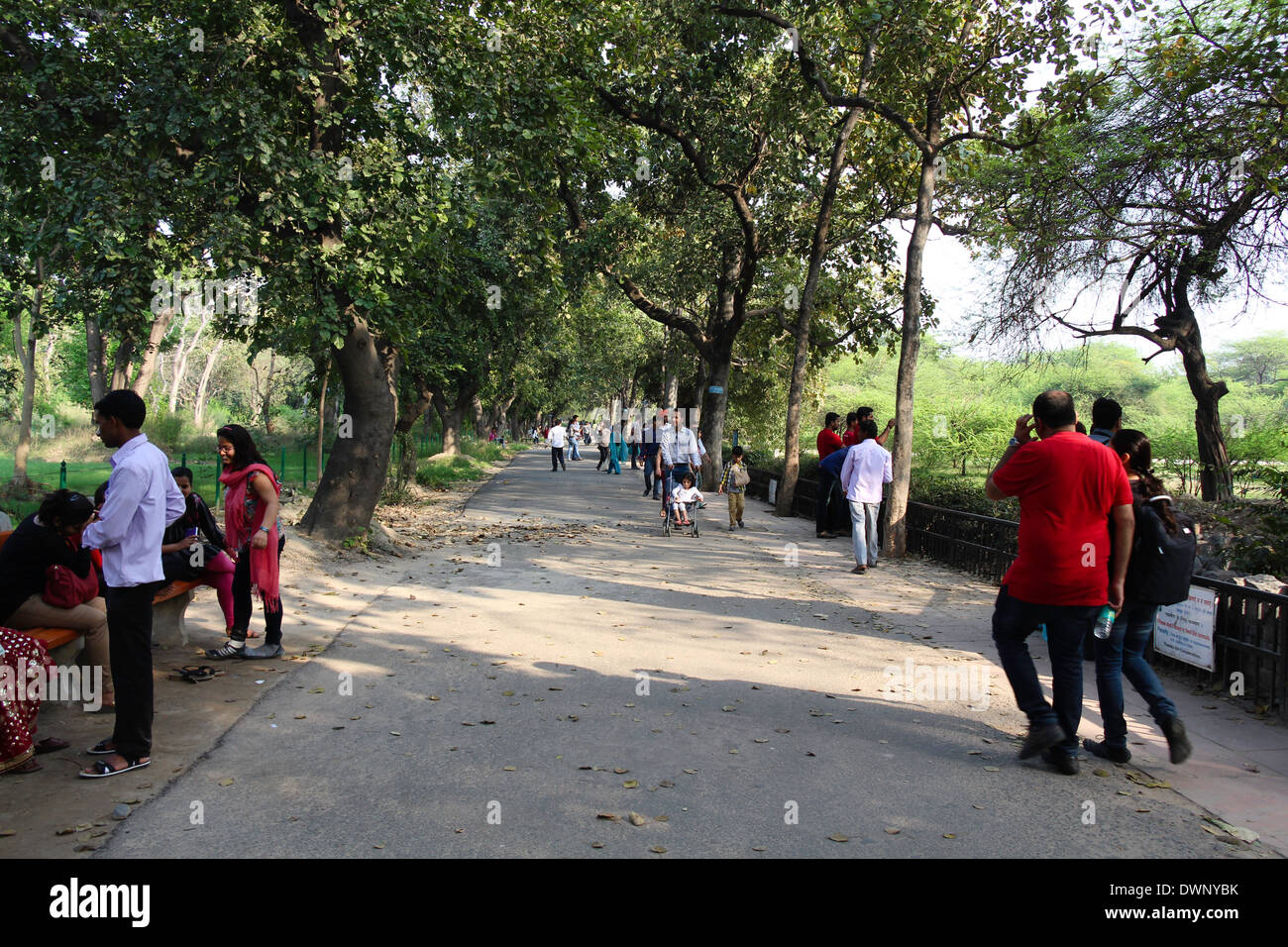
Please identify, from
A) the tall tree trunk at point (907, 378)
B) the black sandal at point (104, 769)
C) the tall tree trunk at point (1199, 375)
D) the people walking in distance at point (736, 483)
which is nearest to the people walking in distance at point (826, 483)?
the people walking in distance at point (736, 483)

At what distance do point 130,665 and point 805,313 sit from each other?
15830 mm

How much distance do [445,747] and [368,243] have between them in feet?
25.0

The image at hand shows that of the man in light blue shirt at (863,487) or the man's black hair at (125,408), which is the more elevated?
the man's black hair at (125,408)

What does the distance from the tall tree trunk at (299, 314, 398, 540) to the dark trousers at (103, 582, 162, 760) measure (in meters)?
7.85

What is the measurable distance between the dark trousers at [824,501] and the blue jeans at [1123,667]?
1097 centimetres

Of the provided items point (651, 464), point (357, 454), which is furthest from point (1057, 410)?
point (651, 464)

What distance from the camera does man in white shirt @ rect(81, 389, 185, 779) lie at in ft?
15.9

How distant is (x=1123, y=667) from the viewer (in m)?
5.43

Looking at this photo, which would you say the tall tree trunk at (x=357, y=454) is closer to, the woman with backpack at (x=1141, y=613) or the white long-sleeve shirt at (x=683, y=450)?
the white long-sleeve shirt at (x=683, y=450)

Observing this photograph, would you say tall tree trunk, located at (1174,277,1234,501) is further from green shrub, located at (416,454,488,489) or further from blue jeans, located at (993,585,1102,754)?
green shrub, located at (416,454,488,489)

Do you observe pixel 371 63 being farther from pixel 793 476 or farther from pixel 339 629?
pixel 793 476

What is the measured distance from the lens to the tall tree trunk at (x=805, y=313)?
59.9ft

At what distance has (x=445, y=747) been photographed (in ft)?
17.5
